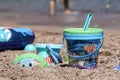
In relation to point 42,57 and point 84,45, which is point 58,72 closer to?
→ point 84,45

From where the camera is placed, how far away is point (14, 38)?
22.5 feet

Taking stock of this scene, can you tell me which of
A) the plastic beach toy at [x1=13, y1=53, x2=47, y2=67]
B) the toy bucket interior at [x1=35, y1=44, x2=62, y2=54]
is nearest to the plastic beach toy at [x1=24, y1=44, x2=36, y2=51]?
the toy bucket interior at [x1=35, y1=44, x2=62, y2=54]

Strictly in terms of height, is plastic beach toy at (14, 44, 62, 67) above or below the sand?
above

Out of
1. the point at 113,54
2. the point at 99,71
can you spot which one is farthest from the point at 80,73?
the point at 113,54

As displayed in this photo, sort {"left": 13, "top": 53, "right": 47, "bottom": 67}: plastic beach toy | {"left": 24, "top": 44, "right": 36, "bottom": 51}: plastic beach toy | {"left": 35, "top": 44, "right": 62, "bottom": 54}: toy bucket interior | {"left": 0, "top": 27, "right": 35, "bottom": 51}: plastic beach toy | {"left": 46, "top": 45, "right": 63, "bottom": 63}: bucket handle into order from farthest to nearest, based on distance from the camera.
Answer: {"left": 24, "top": 44, "right": 36, "bottom": 51}: plastic beach toy
{"left": 0, "top": 27, "right": 35, "bottom": 51}: plastic beach toy
{"left": 35, "top": 44, "right": 62, "bottom": 54}: toy bucket interior
{"left": 46, "top": 45, "right": 63, "bottom": 63}: bucket handle
{"left": 13, "top": 53, "right": 47, "bottom": 67}: plastic beach toy

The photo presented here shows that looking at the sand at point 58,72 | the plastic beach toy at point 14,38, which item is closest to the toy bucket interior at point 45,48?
the sand at point 58,72

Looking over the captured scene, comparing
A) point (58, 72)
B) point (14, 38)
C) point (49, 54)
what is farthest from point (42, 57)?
point (14, 38)

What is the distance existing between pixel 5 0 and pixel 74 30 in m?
26.8

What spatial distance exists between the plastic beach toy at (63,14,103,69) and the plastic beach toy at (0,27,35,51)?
5.91ft

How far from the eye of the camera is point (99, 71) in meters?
5.06

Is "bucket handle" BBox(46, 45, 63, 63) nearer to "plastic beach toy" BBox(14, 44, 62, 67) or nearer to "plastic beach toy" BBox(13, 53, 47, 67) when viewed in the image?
"plastic beach toy" BBox(14, 44, 62, 67)

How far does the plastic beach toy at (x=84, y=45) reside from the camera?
16.7 feet

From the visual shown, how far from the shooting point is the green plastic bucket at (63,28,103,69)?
5.08 m

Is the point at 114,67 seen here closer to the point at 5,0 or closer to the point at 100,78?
the point at 100,78
